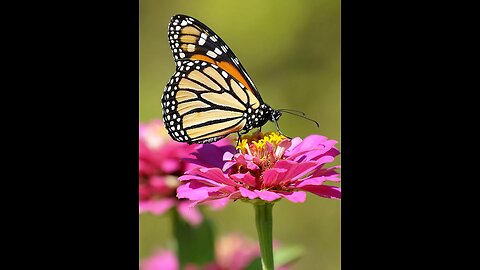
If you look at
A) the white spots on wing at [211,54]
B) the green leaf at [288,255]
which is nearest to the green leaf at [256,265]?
the green leaf at [288,255]

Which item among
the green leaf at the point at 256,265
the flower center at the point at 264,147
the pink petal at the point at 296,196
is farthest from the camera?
the green leaf at the point at 256,265

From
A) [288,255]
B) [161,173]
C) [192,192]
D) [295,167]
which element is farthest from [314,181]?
[161,173]

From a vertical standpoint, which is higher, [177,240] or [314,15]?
[314,15]

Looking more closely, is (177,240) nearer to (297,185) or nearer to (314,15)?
(297,185)

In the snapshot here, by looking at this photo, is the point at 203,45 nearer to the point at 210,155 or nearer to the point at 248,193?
the point at 210,155

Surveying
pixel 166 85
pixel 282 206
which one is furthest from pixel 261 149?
pixel 282 206

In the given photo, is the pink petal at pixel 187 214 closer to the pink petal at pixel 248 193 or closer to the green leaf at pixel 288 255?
the green leaf at pixel 288 255
